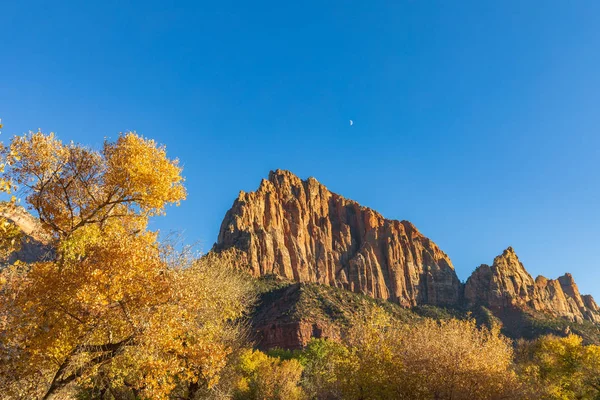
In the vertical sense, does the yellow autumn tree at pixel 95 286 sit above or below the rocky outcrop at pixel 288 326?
below

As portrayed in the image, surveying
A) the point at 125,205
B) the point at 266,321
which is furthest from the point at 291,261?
the point at 125,205

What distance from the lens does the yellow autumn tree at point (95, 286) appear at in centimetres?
1424

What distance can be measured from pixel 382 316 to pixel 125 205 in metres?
22.1

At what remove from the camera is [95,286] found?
13695 millimetres

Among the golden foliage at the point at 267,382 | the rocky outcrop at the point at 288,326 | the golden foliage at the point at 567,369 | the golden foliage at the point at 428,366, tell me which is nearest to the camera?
the golden foliage at the point at 428,366

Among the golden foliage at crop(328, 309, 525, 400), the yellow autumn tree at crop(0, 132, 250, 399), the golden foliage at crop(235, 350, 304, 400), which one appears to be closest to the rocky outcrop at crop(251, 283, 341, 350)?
the golden foliage at crop(235, 350, 304, 400)

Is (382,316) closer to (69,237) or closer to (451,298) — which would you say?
(69,237)

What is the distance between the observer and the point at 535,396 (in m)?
24.7

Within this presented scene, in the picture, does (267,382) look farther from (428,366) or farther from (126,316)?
(126,316)

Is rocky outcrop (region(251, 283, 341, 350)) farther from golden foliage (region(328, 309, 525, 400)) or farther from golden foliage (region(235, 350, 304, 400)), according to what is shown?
golden foliage (region(328, 309, 525, 400))

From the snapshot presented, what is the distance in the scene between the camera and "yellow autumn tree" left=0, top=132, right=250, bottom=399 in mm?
14242

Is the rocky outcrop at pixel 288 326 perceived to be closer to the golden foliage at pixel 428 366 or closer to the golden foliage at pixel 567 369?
the golden foliage at pixel 567 369

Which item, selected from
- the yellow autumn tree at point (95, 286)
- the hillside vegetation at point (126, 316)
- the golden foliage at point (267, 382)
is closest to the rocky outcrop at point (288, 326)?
the golden foliage at point (267, 382)

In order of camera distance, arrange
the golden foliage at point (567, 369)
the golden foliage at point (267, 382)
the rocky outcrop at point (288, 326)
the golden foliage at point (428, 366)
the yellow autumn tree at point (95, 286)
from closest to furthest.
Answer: the yellow autumn tree at point (95, 286) < the golden foliage at point (428, 366) < the golden foliage at point (567, 369) < the golden foliage at point (267, 382) < the rocky outcrop at point (288, 326)
